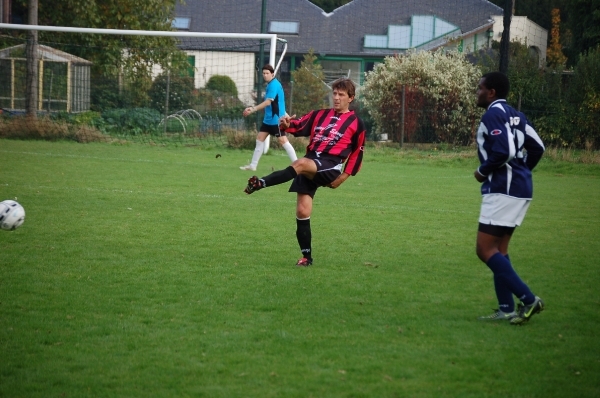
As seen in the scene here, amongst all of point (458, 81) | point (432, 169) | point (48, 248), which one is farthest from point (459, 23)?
point (48, 248)

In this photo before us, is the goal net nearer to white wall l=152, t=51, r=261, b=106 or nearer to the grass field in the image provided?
white wall l=152, t=51, r=261, b=106

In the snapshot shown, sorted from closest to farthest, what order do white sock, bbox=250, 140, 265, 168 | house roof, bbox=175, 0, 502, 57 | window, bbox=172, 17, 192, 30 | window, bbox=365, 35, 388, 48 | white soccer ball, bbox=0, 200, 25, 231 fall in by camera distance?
white soccer ball, bbox=0, 200, 25, 231, white sock, bbox=250, 140, 265, 168, house roof, bbox=175, 0, 502, 57, window, bbox=365, 35, 388, 48, window, bbox=172, 17, 192, 30

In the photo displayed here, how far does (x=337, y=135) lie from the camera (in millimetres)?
7617

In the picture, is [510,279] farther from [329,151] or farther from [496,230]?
[329,151]

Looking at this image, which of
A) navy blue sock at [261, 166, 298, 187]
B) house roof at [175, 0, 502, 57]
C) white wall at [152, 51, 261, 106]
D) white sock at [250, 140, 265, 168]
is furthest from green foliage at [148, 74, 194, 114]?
house roof at [175, 0, 502, 57]

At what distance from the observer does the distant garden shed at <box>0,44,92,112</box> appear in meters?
21.2

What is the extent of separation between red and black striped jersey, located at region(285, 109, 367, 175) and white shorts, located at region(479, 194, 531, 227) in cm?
225

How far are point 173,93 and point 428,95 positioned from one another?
827cm

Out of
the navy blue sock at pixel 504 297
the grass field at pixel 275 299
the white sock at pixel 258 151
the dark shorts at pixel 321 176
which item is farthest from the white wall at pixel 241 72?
the navy blue sock at pixel 504 297

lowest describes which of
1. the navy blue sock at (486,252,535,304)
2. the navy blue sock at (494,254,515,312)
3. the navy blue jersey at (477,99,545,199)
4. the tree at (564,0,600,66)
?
the navy blue sock at (494,254,515,312)

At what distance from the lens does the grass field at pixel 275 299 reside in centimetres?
451

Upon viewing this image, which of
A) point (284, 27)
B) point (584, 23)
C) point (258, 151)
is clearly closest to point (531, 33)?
point (584, 23)

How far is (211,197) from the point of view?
12234 mm

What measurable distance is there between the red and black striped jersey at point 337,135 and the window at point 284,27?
42900mm
